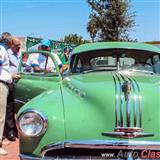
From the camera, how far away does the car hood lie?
4.05 m

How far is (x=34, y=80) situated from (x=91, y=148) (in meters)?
2.28

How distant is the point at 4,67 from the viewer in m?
6.50

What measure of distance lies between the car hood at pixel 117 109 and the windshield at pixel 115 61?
1247mm

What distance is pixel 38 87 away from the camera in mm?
5914

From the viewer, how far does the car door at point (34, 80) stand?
5.70 m

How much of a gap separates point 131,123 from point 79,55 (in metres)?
2.31

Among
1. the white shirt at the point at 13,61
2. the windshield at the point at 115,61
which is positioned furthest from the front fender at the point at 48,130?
the white shirt at the point at 13,61

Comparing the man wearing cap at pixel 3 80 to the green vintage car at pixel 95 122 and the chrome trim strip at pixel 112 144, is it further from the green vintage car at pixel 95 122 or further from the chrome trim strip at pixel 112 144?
the chrome trim strip at pixel 112 144

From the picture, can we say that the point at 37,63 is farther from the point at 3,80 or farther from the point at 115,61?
the point at 115,61

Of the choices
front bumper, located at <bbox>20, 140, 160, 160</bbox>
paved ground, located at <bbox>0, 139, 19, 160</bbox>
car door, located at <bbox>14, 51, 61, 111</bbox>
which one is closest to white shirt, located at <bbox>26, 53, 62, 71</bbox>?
car door, located at <bbox>14, 51, 61, 111</bbox>

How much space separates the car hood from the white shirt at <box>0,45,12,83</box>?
2143mm

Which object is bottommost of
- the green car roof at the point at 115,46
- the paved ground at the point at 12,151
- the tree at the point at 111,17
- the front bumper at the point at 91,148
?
the paved ground at the point at 12,151

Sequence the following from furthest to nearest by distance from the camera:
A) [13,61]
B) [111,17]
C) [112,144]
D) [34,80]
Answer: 1. [111,17]
2. [13,61]
3. [34,80]
4. [112,144]

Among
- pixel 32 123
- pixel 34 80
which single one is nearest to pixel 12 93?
pixel 34 80
